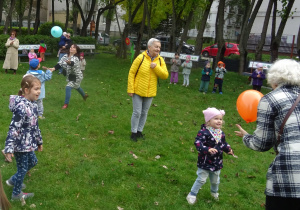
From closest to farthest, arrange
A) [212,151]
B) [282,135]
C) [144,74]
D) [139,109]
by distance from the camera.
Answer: [282,135] < [212,151] < [144,74] < [139,109]

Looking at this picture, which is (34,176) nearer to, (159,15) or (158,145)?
(158,145)

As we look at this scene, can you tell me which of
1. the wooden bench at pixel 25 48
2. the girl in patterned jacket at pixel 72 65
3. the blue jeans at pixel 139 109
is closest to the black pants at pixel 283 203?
the blue jeans at pixel 139 109

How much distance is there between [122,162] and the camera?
6184 mm

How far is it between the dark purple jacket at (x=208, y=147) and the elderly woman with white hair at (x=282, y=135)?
141cm

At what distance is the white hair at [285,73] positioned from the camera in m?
3.04

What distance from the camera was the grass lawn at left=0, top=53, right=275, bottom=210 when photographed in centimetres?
496

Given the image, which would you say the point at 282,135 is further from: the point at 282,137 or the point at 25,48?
the point at 25,48

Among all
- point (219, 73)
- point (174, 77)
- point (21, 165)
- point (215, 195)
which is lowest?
point (215, 195)

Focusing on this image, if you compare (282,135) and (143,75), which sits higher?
(143,75)

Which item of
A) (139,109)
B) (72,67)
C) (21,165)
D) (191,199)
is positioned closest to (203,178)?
(191,199)

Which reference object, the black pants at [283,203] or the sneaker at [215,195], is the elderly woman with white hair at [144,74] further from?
the black pants at [283,203]

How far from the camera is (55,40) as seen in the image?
21.2 metres

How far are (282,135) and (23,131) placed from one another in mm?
2978

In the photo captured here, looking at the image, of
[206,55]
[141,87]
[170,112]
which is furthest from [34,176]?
[206,55]
